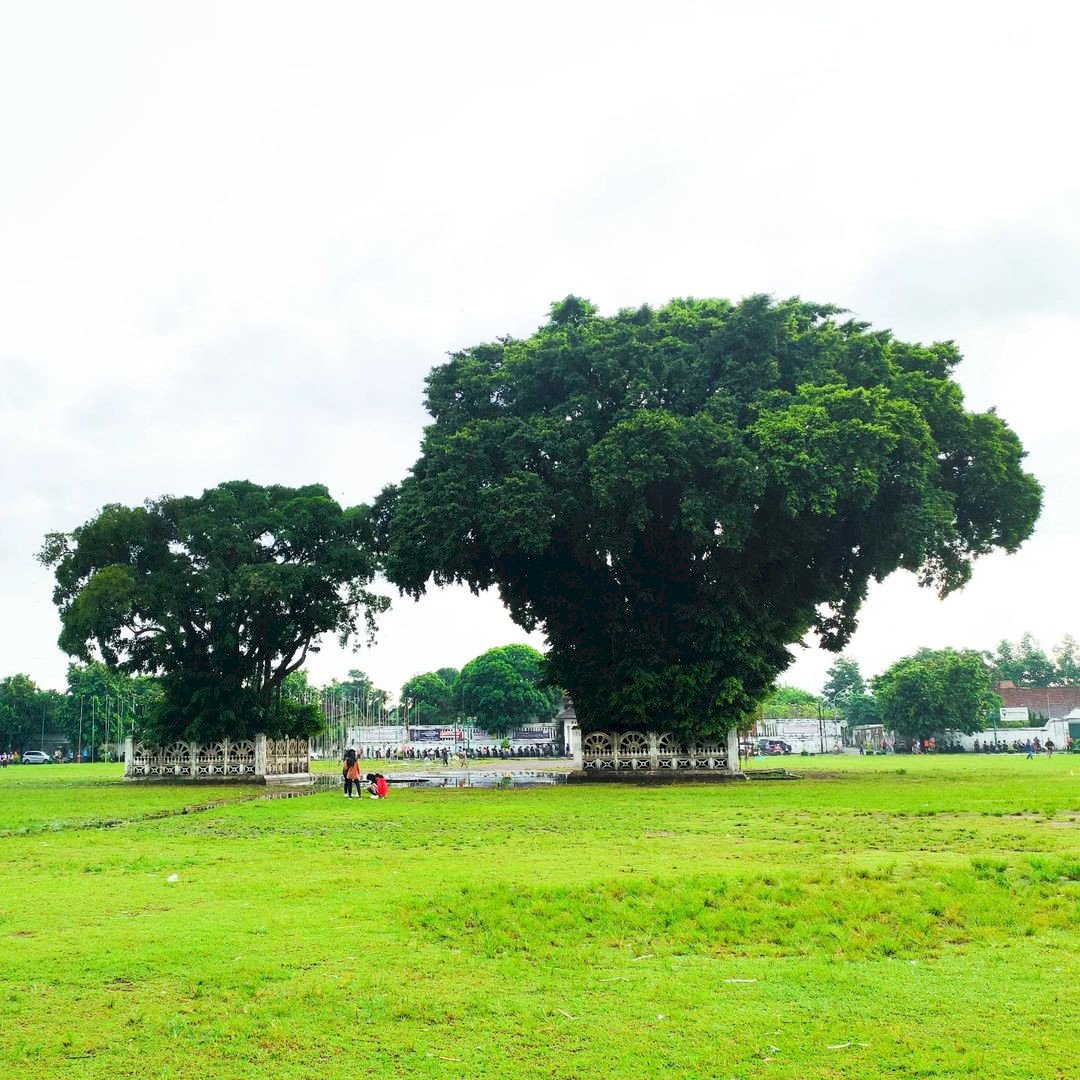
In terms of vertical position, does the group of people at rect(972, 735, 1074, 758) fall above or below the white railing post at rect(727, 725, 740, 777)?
below

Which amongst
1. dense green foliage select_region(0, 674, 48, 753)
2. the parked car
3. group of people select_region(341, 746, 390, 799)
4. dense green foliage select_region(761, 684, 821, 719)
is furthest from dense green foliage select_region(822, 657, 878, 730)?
group of people select_region(341, 746, 390, 799)

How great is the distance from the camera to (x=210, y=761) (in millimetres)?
39344

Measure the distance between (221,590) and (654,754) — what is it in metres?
16.5

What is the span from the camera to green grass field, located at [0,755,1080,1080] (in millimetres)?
5348

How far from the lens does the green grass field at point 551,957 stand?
17.5 feet

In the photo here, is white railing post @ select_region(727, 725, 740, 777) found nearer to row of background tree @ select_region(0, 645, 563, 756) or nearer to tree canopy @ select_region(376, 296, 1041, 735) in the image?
tree canopy @ select_region(376, 296, 1041, 735)

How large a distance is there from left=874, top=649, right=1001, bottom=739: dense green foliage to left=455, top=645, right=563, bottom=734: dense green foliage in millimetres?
40969

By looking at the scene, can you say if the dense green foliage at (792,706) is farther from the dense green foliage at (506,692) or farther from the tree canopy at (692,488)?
the tree canopy at (692,488)

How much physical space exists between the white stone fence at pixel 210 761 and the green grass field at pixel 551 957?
82.6 feet

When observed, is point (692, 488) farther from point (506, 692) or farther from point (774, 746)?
point (506, 692)

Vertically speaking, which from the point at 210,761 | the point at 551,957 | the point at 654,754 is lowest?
the point at 210,761

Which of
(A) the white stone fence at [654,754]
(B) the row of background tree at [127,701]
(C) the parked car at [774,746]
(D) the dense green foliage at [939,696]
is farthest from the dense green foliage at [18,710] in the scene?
(A) the white stone fence at [654,754]

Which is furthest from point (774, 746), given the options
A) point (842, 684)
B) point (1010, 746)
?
point (842, 684)

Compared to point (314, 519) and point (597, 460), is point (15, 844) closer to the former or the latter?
point (597, 460)
